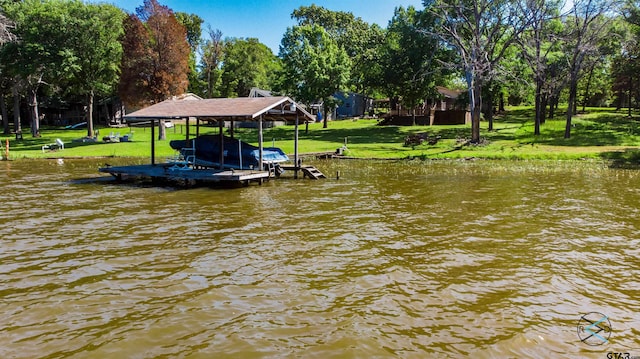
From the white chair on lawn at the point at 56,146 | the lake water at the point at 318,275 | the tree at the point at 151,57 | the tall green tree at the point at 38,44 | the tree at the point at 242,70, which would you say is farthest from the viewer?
the tree at the point at 242,70

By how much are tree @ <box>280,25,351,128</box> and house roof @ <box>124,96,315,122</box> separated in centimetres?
2542

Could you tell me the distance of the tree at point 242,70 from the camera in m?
73.8

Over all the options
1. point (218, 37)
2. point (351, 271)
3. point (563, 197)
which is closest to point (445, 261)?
point (351, 271)

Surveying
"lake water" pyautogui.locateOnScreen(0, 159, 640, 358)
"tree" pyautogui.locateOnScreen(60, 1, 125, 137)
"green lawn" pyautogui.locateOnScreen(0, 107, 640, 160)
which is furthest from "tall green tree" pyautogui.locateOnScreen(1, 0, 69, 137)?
"lake water" pyautogui.locateOnScreen(0, 159, 640, 358)

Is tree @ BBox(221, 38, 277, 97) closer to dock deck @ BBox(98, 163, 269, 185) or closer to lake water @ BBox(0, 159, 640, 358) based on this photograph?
dock deck @ BBox(98, 163, 269, 185)

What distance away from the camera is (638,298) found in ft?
28.6

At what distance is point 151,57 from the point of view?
43.9 metres

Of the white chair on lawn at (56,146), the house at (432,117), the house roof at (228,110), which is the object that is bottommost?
the white chair on lawn at (56,146)

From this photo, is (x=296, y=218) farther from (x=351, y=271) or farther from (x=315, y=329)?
(x=315, y=329)

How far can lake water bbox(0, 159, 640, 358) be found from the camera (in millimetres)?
7184

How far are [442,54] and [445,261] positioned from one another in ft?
132

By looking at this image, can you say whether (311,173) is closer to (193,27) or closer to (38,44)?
(38,44)

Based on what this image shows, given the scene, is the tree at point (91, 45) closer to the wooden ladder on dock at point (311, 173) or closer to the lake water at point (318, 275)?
the wooden ladder on dock at point (311, 173)

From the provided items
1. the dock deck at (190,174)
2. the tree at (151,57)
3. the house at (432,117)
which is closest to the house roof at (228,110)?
the dock deck at (190,174)
